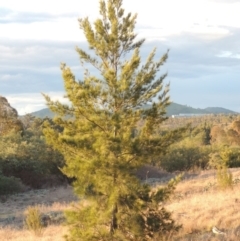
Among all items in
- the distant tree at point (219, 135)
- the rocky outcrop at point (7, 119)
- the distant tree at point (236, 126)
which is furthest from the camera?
Result: the distant tree at point (219, 135)

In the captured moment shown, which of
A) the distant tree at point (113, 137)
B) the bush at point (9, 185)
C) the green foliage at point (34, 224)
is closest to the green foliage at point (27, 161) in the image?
the bush at point (9, 185)

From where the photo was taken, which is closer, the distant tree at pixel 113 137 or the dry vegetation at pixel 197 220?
the distant tree at pixel 113 137

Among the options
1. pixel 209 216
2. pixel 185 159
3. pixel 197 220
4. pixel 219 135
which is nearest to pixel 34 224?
pixel 197 220

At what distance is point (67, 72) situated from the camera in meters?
9.20

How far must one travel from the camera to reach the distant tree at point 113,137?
30.0ft

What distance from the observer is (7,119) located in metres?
39.9

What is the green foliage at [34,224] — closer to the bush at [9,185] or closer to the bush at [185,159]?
the bush at [9,185]

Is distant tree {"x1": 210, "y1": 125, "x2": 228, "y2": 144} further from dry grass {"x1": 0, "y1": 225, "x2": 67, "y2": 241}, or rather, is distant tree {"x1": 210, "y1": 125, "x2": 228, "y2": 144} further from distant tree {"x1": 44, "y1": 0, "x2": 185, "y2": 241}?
distant tree {"x1": 44, "y1": 0, "x2": 185, "y2": 241}

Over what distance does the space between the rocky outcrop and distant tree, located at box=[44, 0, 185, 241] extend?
30.6 meters

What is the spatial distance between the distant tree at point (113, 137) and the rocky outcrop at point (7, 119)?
30.6 m

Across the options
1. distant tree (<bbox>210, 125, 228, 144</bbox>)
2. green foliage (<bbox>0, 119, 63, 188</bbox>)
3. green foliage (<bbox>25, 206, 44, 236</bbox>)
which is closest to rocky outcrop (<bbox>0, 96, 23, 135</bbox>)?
green foliage (<bbox>0, 119, 63, 188</bbox>)

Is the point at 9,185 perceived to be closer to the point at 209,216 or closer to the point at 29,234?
the point at 29,234

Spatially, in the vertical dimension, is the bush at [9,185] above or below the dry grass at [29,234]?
below

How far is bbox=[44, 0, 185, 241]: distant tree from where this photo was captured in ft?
30.0
